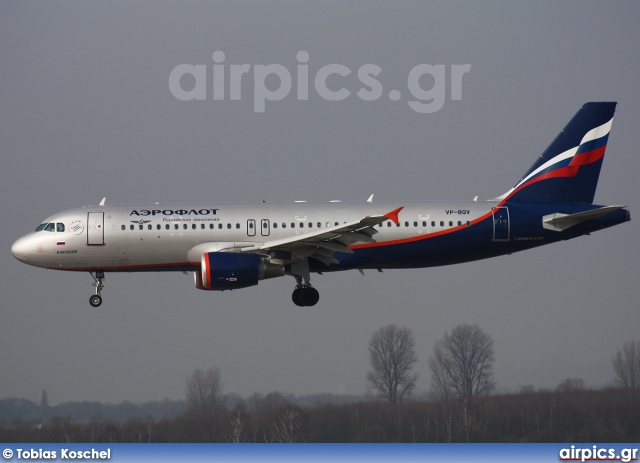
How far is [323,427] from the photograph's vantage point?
188 ft

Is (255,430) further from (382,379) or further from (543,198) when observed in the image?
(543,198)

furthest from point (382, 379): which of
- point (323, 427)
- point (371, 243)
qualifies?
point (371, 243)

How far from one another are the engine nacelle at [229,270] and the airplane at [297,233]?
2.99 ft

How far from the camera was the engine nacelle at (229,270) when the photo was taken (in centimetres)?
5244

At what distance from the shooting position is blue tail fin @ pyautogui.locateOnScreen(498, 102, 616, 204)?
57.2 metres

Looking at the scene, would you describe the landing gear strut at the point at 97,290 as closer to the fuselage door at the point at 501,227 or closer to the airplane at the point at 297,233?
the airplane at the point at 297,233

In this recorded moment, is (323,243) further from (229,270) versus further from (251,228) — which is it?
(229,270)

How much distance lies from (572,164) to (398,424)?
526 inches

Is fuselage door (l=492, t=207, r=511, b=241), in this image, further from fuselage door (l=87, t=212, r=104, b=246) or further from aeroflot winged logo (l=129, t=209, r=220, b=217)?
fuselage door (l=87, t=212, r=104, b=246)

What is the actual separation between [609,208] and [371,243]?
379 inches

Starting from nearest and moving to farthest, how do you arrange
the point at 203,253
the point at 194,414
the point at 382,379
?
the point at 203,253, the point at 194,414, the point at 382,379

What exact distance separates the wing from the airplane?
0.08 meters

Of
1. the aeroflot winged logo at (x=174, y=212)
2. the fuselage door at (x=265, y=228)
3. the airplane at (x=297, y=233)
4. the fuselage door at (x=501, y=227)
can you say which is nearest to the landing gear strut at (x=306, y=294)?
the airplane at (x=297, y=233)

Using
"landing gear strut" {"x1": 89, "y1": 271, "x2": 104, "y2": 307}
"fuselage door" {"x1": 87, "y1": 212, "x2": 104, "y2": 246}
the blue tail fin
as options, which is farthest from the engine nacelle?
the blue tail fin
